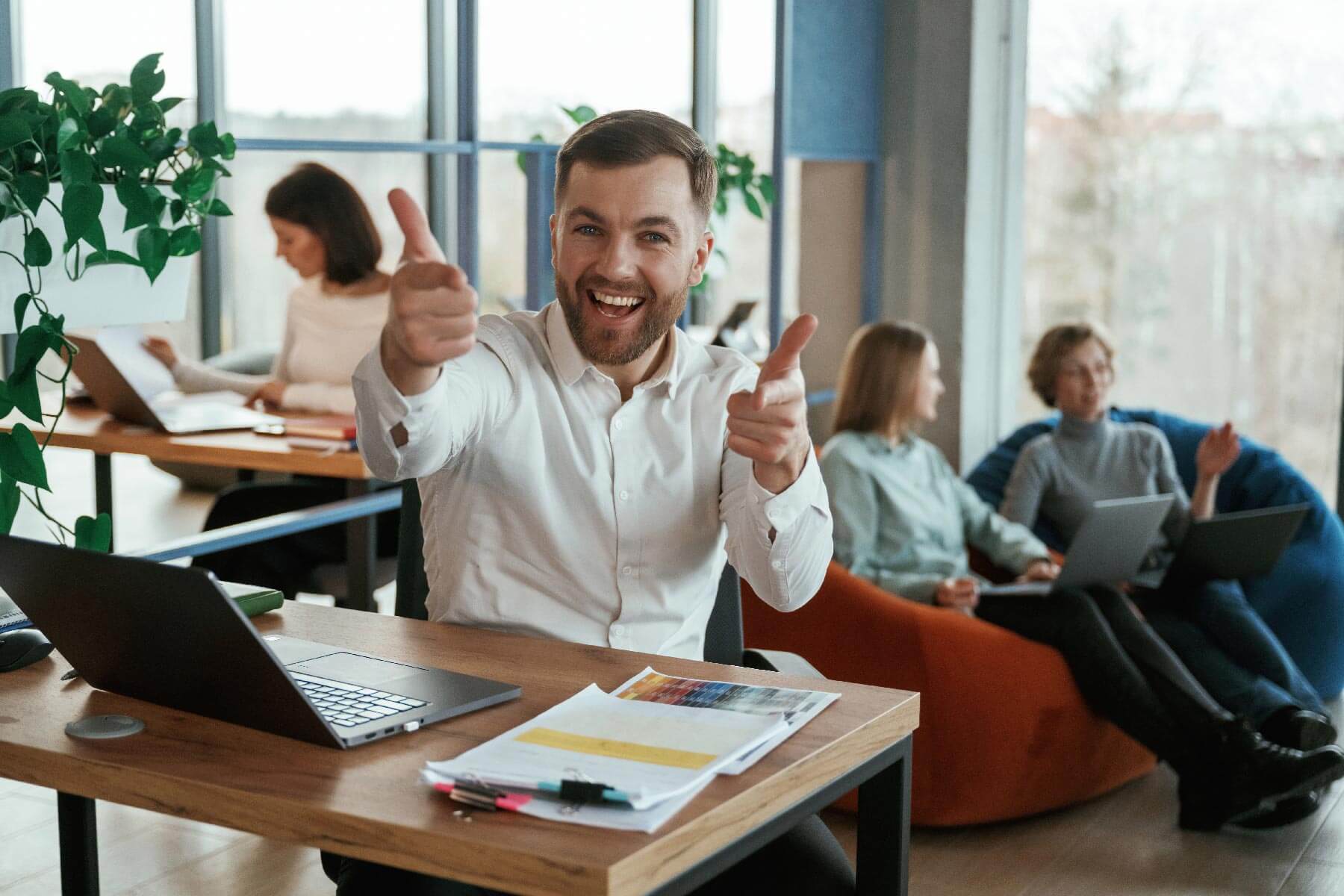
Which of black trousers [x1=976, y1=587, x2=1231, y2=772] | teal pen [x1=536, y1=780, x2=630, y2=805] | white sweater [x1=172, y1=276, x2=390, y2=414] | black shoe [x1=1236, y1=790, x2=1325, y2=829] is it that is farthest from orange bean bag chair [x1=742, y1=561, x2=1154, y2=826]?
teal pen [x1=536, y1=780, x2=630, y2=805]

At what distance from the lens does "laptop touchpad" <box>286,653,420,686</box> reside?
1527 mm

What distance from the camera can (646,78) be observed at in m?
5.48

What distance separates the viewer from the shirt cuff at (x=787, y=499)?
173 centimetres

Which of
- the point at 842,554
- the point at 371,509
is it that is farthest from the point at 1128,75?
the point at 371,509

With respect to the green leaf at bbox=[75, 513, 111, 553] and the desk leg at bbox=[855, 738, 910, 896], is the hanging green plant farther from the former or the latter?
the desk leg at bbox=[855, 738, 910, 896]

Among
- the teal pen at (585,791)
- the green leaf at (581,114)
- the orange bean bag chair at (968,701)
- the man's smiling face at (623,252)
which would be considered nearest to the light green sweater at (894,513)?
the orange bean bag chair at (968,701)

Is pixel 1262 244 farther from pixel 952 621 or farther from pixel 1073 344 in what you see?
pixel 952 621

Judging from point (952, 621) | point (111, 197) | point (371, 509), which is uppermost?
point (111, 197)

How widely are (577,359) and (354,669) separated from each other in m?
0.55

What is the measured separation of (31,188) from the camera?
79.2 inches

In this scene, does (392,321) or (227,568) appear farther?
(227,568)

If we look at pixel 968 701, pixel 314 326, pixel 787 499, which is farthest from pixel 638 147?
pixel 314 326

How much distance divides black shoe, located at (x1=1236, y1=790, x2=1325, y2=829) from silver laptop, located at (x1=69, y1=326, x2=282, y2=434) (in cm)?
225

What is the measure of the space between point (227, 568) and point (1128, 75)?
3.35m
